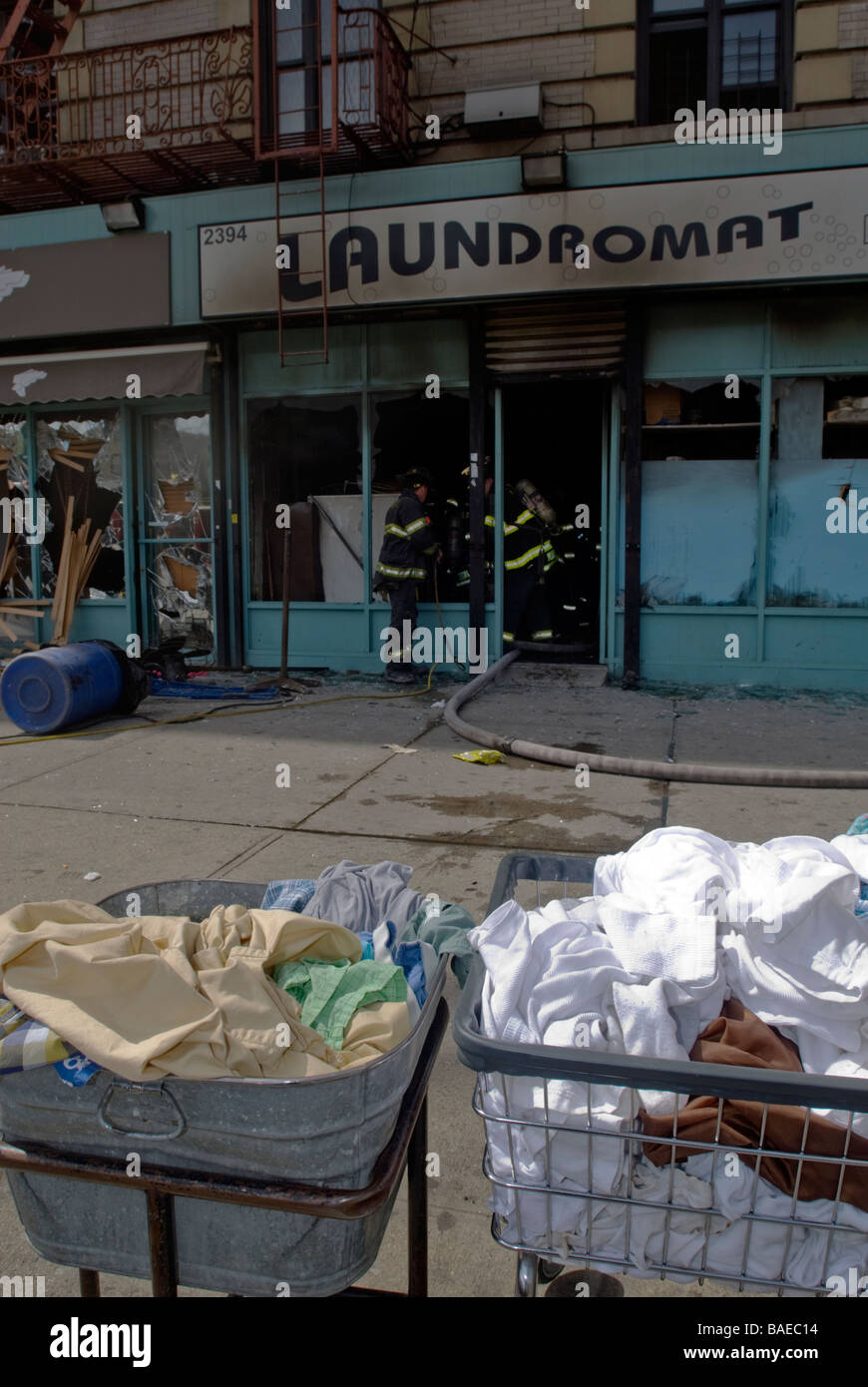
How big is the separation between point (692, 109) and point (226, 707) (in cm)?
762

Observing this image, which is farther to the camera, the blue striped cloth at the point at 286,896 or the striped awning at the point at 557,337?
the striped awning at the point at 557,337

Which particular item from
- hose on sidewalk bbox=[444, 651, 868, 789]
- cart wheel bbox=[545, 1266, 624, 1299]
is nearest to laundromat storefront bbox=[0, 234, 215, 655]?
hose on sidewalk bbox=[444, 651, 868, 789]

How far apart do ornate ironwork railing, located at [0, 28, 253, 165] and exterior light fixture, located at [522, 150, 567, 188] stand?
131 inches

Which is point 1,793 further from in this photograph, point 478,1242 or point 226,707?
point 478,1242

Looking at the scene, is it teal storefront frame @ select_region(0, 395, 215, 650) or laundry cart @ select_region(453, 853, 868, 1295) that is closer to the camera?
laundry cart @ select_region(453, 853, 868, 1295)

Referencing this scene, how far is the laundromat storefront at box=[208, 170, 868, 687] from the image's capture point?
9367 mm

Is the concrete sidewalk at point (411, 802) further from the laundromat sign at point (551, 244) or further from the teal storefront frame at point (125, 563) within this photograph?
the laundromat sign at point (551, 244)

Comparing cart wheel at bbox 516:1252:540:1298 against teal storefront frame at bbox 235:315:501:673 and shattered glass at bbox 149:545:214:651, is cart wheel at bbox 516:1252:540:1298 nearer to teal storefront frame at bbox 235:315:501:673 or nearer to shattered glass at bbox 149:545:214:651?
teal storefront frame at bbox 235:315:501:673

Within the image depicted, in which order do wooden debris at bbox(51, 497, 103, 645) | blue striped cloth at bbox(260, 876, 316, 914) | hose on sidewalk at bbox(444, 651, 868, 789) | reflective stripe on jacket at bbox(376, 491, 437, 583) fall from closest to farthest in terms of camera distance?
blue striped cloth at bbox(260, 876, 316, 914), hose on sidewalk at bbox(444, 651, 868, 789), reflective stripe on jacket at bbox(376, 491, 437, 583), wooden debris at bbox(51, 497, 103, 645)

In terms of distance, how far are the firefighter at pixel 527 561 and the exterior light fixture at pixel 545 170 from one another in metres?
3.08

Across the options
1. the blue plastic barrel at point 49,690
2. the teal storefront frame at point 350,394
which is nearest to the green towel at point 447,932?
the blue plastic barrel at point 49,690

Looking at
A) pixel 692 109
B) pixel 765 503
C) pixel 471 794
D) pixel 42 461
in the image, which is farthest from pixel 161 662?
pixel 692 109

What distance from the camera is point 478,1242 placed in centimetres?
260

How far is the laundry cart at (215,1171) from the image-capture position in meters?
1.63
